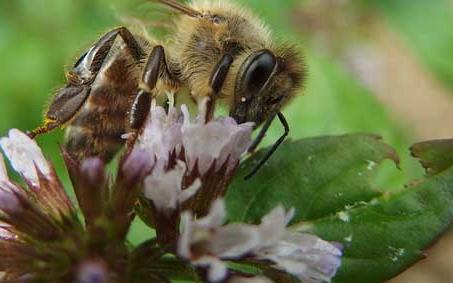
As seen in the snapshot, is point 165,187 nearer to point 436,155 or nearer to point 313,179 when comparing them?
point 313,179

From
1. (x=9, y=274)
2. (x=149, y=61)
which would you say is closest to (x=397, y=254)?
(x=149, y=61)

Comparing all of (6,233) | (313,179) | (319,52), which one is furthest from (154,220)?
(319,52)

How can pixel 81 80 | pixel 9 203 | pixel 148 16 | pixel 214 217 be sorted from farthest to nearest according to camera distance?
1. pixel 148 16
2. pixel 81 80
3. pixel 9 203
4. pixel 214 217

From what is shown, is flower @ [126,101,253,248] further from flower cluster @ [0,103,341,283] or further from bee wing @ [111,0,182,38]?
bee wing @ [111,0,182,38]

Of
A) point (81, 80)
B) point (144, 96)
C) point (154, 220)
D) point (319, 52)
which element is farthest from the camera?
point (319, 52)

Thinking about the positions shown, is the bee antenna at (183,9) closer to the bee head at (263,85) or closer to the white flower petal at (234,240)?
the bee head at (263,85)

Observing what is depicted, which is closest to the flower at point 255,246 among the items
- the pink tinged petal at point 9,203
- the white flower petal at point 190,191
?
the white flower petal at point 190,191
